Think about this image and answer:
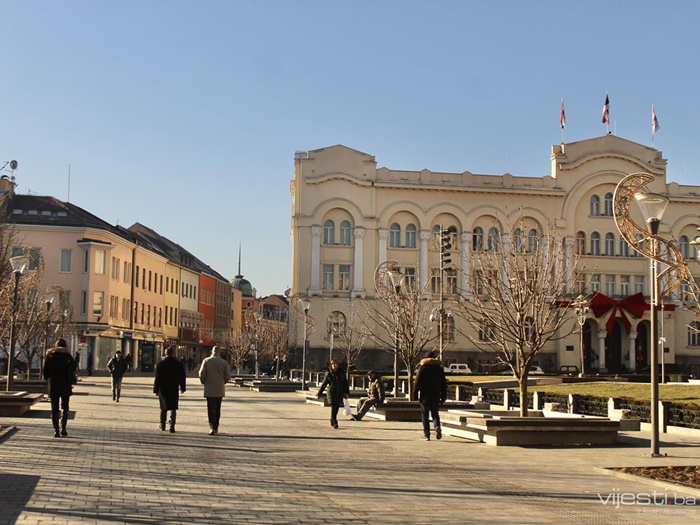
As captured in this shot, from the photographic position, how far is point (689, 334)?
258 ft

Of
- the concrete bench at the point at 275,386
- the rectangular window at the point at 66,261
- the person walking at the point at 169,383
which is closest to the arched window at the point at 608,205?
the concrete bench at the point at 275,386

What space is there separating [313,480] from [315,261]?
63.7m

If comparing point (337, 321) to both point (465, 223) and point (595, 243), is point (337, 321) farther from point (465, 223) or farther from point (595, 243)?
point (595, 243)

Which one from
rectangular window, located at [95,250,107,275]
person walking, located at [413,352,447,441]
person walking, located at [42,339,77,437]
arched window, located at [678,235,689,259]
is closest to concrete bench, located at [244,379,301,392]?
person walking, located at [413,352,447,441]

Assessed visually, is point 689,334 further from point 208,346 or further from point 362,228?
point 208,346

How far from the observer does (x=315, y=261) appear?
7606 cm

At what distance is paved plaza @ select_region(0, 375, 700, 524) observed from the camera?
31.8 ft

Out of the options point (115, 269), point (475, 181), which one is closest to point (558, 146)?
point (475, 181)

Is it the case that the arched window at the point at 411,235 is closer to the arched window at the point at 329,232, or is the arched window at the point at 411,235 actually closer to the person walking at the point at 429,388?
the arched window at the point at 329,232

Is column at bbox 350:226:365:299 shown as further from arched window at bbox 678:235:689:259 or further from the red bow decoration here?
arched window at bbox 678:235:689:259

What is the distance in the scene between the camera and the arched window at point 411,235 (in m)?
77.5

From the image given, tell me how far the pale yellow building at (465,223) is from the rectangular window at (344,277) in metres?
0.08

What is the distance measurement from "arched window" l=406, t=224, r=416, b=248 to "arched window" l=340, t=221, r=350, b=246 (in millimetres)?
4701

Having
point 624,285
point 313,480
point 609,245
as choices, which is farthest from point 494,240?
point 313,480
